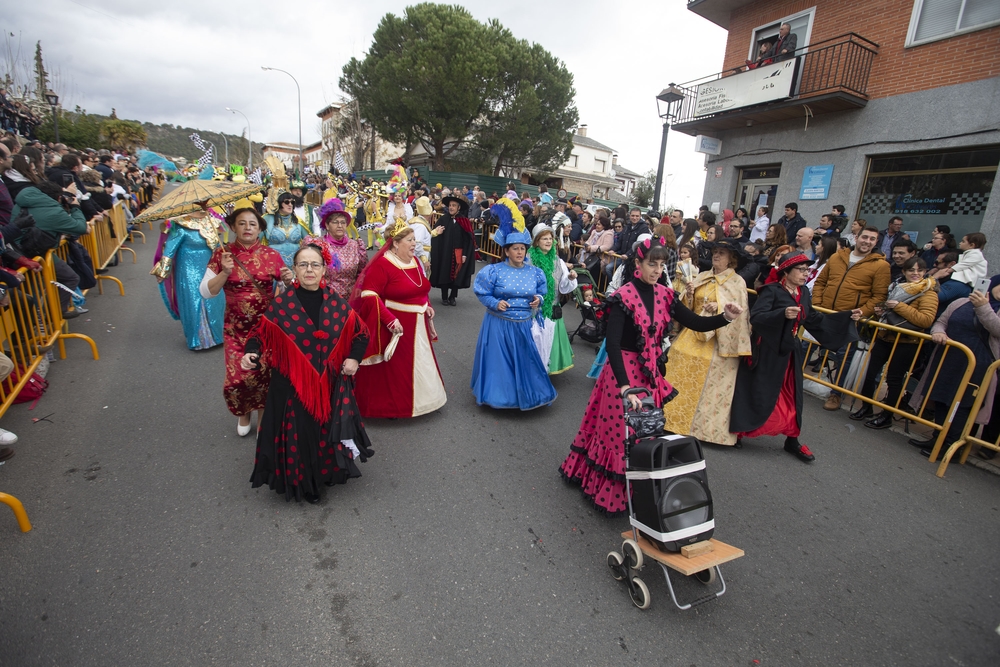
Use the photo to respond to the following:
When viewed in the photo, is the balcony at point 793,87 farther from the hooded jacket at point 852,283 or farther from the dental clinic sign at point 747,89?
the hooded jacket at point 852,283

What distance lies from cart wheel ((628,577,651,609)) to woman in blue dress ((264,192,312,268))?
5544 mm

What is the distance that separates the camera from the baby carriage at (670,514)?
252 cm

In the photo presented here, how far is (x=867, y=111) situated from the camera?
1107cm

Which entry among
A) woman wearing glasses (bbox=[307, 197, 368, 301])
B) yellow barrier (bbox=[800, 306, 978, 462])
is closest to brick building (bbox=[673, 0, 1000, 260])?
yellow barrier (bbox=[800, 306, 978, 462])

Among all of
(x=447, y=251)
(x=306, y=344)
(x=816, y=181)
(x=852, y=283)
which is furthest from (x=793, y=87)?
(x=306, y=344)

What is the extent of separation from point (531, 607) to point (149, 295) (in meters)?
8.87

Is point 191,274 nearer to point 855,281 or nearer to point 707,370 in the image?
point 707,370

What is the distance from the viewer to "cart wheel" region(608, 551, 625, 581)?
2.75m

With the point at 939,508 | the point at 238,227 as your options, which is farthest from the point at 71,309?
the point at 939,508

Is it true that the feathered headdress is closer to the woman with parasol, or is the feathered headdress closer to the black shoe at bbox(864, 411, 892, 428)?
the woman with parasol

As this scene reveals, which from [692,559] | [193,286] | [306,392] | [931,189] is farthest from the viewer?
[931,189]

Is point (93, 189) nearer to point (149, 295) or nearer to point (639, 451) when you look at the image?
point (149, 295)

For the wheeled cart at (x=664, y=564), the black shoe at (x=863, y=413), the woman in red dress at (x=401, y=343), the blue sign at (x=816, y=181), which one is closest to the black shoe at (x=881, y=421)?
the black shoe at (x=863, y=413)

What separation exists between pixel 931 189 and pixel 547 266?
9.73 metres
